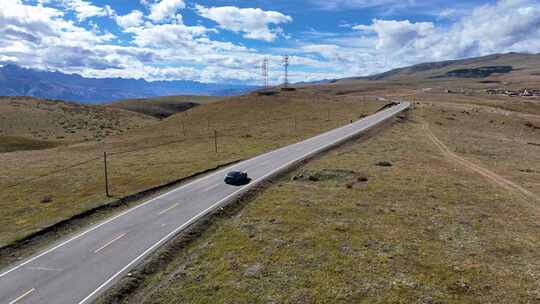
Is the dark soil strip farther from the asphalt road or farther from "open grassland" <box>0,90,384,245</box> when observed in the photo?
the asphalt road

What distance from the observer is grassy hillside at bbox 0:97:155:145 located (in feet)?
341

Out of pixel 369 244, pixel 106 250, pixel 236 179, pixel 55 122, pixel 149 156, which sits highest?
pixel 55 122

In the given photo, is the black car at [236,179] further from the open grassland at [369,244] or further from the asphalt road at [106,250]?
the open grassland at [369,244]

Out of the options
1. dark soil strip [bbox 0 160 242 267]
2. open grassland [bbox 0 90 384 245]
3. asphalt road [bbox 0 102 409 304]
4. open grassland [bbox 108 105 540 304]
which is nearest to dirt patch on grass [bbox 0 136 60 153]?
open grassland [bbox 0 90 384 245]

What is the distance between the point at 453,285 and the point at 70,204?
3093 cm

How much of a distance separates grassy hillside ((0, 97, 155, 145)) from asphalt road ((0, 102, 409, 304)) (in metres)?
64.9

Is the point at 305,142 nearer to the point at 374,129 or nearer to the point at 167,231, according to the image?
the point at 374,129

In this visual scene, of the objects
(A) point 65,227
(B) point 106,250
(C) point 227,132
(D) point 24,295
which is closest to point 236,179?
(A) point 65,227

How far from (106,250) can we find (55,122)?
119 m

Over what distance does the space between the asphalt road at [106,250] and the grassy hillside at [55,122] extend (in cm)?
6487

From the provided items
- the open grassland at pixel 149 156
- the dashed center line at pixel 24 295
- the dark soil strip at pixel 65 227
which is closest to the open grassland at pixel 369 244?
the dashed center line at pixel 24 295

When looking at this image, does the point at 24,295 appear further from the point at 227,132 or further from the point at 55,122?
the point at 55,122

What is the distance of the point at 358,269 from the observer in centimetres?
2089

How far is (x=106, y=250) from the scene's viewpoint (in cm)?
2438
